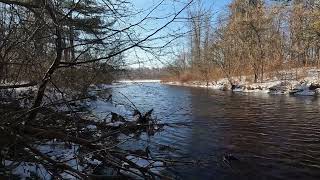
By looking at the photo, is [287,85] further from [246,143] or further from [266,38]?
[246,143]

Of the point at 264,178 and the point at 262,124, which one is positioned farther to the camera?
the point at 262,124

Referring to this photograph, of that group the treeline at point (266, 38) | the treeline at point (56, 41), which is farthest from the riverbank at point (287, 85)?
the treeline at point (56, 41)

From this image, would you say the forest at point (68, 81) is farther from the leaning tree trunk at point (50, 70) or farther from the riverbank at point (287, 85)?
the riverbank at point (287, 85)

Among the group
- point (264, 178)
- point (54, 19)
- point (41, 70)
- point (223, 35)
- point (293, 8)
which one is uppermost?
point (293, 8)

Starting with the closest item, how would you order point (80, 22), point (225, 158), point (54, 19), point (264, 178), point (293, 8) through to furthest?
1. point (54, 19)
2. point (80, 22)
3. point (264, 178)
4. point (225, 158)
5. point (293, 8)

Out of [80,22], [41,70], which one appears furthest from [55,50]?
[80,22]

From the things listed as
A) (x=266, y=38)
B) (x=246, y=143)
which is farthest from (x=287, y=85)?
(x=246, y=143)

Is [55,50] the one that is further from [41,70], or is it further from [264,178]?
[264,178]

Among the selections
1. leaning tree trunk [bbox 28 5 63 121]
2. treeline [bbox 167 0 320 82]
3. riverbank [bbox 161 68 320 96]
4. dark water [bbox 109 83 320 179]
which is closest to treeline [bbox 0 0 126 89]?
leaning tree trunk [bbox 28 5 63 121]

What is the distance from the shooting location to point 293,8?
1554 inches

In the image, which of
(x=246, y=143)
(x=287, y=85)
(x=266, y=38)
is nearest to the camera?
(x=246, y=143)

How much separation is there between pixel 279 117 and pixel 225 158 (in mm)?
7847

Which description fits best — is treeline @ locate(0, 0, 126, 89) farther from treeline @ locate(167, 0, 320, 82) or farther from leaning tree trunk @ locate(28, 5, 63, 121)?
treeline @ locate(167, 0, 320, 82)

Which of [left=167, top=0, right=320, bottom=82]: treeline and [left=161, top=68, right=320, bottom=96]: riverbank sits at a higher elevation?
[left=167, top=0, right=320, bottom=82]: treeline
